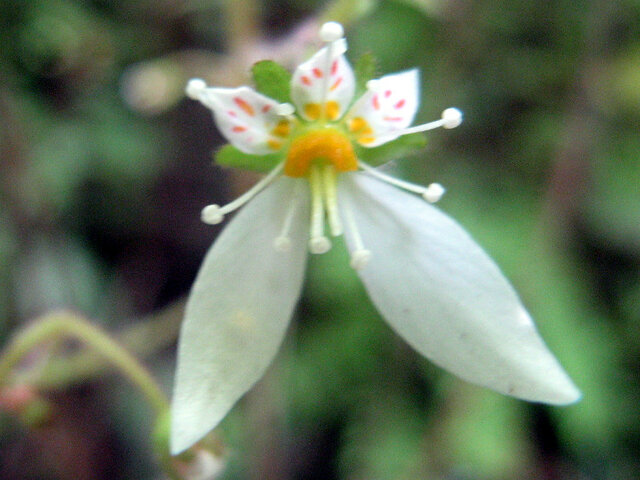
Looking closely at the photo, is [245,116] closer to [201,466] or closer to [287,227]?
[287,227]

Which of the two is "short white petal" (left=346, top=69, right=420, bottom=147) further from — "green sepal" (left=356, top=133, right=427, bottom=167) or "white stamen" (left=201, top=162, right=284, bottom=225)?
"white stamen" (left=201, top=162, right=284, bottom=225)

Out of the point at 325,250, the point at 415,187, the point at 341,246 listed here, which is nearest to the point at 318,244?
the point at 325,250

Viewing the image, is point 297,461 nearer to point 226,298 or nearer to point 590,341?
point 590,341

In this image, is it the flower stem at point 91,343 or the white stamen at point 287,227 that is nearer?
the white stamen at point 287,227

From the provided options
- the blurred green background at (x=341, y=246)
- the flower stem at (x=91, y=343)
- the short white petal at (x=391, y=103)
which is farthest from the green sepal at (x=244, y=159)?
the blurred green background at (x=341, y=246)

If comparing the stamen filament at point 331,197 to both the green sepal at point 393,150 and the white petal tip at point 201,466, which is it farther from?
the white petal tip at point 201,466

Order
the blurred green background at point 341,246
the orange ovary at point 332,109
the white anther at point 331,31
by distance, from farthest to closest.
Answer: the blurred green background at point 341,246 → the orange ovary at point 332,109 → the white anther at point 331,31

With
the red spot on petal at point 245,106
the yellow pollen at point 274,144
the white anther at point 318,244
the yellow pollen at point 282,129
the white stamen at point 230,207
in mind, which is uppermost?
the red spot on petal at point 245,106

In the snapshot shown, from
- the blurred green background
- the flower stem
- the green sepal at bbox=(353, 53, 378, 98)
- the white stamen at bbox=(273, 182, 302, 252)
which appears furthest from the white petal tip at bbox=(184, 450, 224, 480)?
the blurred green background
